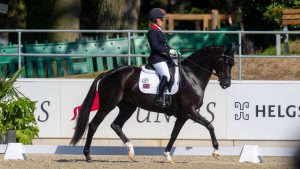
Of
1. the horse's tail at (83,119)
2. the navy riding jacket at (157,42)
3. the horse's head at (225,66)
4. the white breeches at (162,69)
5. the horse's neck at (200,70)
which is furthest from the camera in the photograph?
the horse's head at (225,66)

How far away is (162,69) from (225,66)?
110 cm

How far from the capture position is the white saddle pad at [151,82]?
1470 cm

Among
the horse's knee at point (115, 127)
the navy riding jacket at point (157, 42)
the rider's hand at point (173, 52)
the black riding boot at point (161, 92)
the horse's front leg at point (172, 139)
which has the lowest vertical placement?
the horse's front leg at point (172, 139)

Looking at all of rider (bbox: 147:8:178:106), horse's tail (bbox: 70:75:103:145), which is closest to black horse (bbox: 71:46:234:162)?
horse's tail (bbox: 70:75:103:145)

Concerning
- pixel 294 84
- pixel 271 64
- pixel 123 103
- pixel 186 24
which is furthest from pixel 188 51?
pixel 186 24

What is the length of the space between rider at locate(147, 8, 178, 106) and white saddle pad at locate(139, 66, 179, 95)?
0.10 meters

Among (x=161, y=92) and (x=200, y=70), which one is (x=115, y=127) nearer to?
(x=161, y=92)

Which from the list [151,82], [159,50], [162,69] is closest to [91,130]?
[151,82]

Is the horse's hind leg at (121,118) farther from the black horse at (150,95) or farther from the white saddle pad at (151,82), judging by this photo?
the white saddle pad at (151,82)

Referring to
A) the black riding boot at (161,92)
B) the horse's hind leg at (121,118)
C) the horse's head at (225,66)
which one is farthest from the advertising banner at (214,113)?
the black riding boot at (161,92)

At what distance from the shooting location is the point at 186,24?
34156 mm

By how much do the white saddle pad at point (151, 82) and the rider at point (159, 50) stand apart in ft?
0.32

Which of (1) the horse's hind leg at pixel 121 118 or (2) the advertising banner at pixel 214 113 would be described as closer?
(1) the horse's hind leg at pixel 121 118

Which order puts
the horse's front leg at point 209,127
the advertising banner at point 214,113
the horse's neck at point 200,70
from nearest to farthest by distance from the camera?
the horse's front leg at point 209,127 < the horse's neck at point 200,70 < the advertising banner at point 214,113
